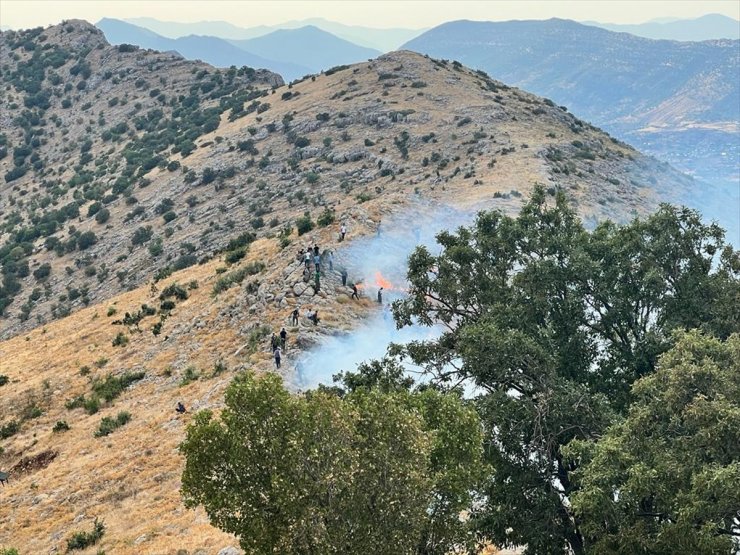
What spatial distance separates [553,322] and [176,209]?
187ft

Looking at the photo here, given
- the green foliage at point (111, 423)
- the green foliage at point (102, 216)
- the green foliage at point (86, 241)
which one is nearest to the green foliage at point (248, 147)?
the green foliage at point (102, 216)

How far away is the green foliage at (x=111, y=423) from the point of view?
2783 cm

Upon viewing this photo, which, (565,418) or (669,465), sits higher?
(669,465)

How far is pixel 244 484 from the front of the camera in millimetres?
11516

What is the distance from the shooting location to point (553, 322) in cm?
1909

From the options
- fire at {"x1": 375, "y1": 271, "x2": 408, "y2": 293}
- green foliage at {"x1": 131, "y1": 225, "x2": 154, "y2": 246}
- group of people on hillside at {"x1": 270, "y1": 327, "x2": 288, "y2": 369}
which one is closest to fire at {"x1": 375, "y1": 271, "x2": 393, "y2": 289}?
fire at {"x1": 375, "y1": 271, "x2": 408, "y2": 293}

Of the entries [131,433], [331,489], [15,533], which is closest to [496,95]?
[131,433]

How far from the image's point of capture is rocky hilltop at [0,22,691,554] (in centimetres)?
2633

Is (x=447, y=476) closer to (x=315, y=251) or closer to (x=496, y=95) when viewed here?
(x=315, y=251)

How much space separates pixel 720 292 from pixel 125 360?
28193 mm

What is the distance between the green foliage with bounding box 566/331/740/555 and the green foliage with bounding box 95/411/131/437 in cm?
2065

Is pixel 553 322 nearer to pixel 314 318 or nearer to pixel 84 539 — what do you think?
pixel 314 318

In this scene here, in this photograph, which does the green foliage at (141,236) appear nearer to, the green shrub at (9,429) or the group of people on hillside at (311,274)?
the group of people on hillside at (311,274)

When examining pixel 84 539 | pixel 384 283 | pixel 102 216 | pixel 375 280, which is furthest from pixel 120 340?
pixel 102 216
